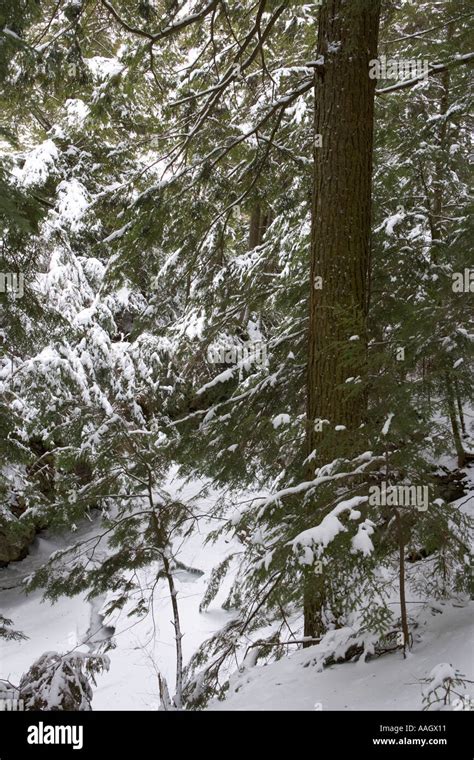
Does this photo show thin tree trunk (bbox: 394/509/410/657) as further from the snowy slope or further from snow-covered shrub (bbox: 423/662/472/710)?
snow-covered shrub (bbox: 423/662/472/710)

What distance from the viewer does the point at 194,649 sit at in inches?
345

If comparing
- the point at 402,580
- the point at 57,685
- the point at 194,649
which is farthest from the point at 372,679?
the point at 194,649

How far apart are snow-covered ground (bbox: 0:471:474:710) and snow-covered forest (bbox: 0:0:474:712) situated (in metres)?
0.03

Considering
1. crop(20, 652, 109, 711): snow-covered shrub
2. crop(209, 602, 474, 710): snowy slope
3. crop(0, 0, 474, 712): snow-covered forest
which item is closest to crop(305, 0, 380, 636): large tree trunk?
crop(0, 0, 474, 712): snow-covered forest

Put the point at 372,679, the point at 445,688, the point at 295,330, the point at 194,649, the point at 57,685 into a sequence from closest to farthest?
the point at 445,688 → the point at 372,679 → the point at 57,685 → the point at 295,330 → the point at 194,649

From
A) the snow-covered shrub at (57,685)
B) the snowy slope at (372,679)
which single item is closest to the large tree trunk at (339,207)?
the snowy slope at (372,679)

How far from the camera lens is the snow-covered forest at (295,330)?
3084 millimetres

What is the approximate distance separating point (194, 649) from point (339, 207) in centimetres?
749

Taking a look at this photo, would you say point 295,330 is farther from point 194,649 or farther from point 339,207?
point 194,649

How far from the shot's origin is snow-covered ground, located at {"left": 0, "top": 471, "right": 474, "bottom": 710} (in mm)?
3027

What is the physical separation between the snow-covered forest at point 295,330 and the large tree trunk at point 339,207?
0.6 inches
